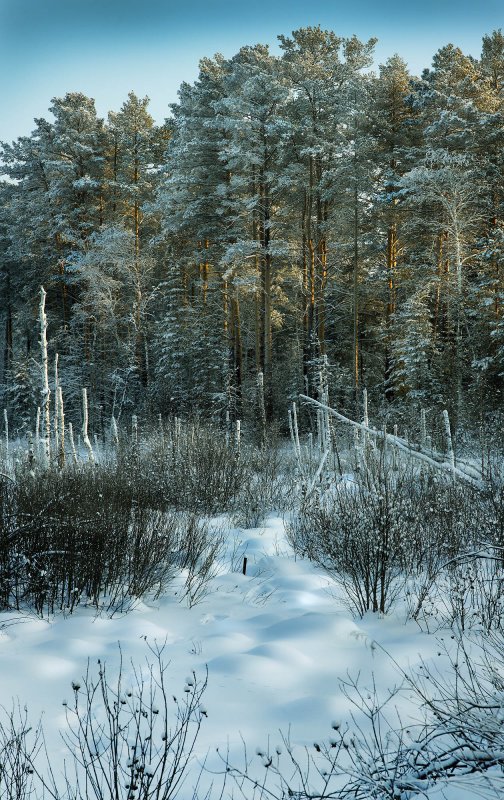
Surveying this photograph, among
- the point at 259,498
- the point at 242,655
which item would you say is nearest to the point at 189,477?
the point at 259,498

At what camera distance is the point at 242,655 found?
389 cm

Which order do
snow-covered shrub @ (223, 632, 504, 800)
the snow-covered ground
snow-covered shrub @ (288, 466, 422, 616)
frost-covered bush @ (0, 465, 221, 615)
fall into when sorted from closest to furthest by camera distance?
snow-covered shrub @ (223, 632, 504, 800)
the snow-covered ground
frost-covered bush @ (0, 465, 221, 615)
snow-covered shrub @ (288, 466, 422, 616)

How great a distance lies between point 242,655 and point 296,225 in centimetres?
1973

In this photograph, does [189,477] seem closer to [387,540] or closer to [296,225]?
[387,540]

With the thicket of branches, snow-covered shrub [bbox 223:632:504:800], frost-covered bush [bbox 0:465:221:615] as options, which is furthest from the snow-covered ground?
the thicket of branches

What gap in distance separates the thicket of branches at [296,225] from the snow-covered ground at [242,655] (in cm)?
1183

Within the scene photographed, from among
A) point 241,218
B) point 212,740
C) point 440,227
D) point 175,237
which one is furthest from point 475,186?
point 212,740

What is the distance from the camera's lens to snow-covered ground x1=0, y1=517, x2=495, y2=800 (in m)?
3.05

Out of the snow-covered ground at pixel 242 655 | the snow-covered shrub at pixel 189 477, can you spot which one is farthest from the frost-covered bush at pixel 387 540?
the snow-covered shrub at pixel 189 477

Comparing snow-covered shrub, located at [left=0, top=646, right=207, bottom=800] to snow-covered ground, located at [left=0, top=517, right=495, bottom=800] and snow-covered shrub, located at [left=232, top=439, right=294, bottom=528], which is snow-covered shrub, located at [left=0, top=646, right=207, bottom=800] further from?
snow-covered shrub, located at [left=232, top=439, right=294, bottom=528]

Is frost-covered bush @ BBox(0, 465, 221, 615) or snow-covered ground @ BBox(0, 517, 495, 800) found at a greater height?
frost-covered bush @ BBox(0, 465, 221, 615)

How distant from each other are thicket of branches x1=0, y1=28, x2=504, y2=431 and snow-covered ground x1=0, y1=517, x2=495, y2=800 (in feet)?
38.8

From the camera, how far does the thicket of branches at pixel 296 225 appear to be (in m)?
19.0

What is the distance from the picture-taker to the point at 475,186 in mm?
19469
